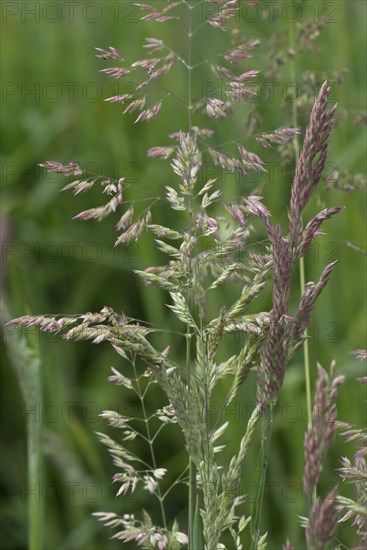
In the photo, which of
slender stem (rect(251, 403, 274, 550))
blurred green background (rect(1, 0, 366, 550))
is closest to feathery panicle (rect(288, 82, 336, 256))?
slender stem (rect(251, 403, 274, 550))

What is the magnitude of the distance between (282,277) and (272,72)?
23.5 inches

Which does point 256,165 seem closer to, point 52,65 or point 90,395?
point 90,395

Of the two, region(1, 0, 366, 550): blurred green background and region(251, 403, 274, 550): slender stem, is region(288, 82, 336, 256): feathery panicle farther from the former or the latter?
region(1, 0, 366, 550): blurred green background

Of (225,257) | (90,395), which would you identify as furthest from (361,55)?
(225,257)

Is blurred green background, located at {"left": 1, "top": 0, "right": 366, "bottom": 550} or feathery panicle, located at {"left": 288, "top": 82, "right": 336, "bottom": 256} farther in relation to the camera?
blurred green background, located at {"left": 1, "top": 0, "right": 366, "bottom": 550}

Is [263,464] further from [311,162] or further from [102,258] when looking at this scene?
[102,258]

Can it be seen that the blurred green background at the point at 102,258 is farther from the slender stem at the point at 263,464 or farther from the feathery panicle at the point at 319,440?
the feathery panicle at the point at 319,440

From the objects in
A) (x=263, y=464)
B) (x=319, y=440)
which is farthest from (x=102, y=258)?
(x=319, y=440)

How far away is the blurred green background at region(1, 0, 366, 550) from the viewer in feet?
6.03

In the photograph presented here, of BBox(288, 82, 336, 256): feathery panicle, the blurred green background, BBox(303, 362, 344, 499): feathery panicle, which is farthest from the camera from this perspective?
the blurred green background

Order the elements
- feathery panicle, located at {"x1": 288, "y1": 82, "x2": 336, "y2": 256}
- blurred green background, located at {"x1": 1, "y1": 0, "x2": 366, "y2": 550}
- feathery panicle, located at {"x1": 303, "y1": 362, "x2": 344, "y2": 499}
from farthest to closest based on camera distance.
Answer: blurred green background, located at {"x1": 1, "y1": 0, "x2": 366, "y2": 550} < feathery panicle, located at {"x1": 288, "y1": 82, "x2": 336, "y2": 256} < feathery panicle, located at {"x1": 303, "y1": 362, "x2": 344, "y2": 499}

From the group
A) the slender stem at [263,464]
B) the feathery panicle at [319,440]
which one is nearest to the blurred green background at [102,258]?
the slender stem at [263,464]

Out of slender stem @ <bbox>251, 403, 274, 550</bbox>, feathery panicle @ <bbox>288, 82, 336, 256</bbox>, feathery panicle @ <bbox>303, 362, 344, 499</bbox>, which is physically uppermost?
feathery panicle @ <bbox>288, 82, 336, 256</bbox>

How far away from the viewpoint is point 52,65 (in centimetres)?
326
